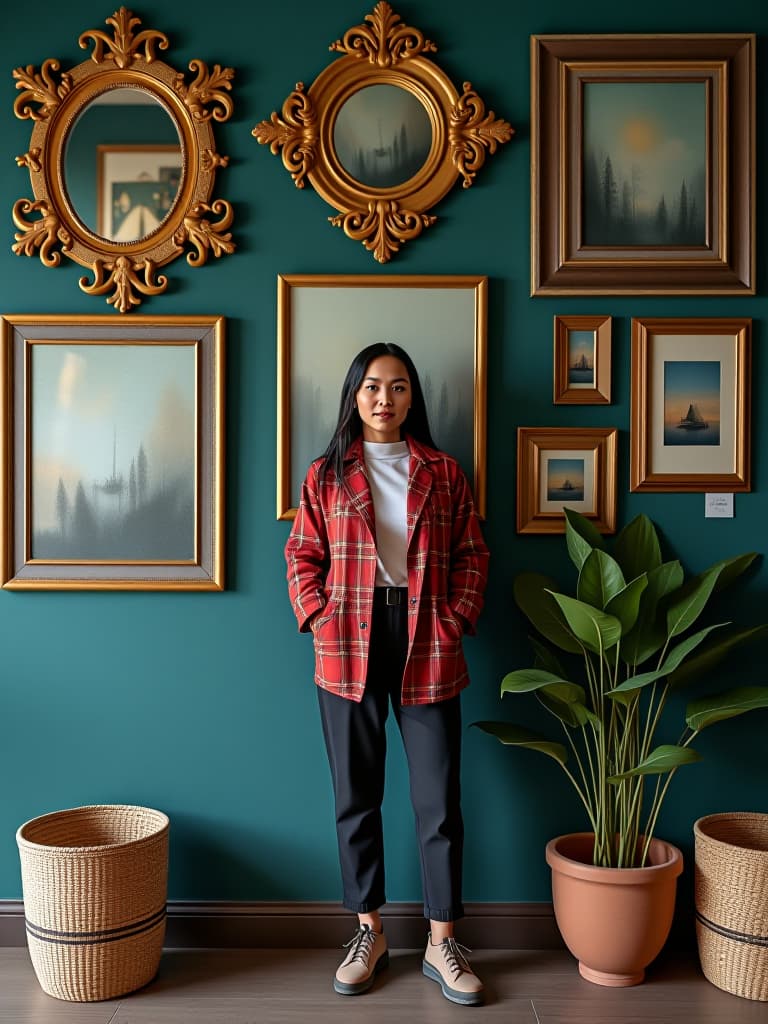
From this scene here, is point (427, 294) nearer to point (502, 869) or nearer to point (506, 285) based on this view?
point (506, 285)

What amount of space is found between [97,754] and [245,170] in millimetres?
1703

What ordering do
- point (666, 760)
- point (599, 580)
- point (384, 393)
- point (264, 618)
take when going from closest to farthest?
point (666, 760) < point (599, 580) < point (384, 393) < point (264, 618)

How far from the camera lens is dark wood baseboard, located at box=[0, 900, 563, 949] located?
8.20 feet

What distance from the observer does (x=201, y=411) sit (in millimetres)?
2535

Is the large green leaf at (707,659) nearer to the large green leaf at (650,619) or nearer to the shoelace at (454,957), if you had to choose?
the large green leaf at (650,619)

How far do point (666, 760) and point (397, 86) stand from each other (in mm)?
1923

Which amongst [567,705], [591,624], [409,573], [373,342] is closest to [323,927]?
[567,705]

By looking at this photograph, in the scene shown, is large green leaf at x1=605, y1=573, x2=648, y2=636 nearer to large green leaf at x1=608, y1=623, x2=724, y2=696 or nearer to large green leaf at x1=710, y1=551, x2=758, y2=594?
large green leaf at x1=608, y1=623, x2=724, y2=696

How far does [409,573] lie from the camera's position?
228 centimetres

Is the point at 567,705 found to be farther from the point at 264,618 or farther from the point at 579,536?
the point at 264,618

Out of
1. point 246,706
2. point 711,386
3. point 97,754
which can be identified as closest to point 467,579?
point 246,706

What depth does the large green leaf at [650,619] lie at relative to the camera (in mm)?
2303

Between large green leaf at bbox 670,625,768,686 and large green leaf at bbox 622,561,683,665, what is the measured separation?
0.33ft

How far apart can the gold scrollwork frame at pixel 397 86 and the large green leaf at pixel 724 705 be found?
1.46 meters
